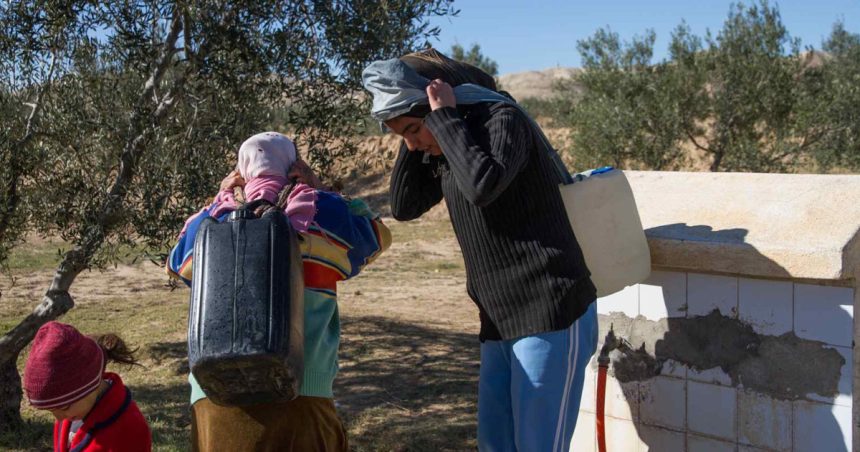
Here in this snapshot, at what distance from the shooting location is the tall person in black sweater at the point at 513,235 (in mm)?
2697

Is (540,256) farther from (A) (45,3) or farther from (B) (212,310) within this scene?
(A) (45,3)

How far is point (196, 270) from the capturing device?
2527 mm

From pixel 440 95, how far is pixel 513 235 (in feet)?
1.70

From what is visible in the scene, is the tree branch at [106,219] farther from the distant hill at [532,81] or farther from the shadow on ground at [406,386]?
the distant hill at [532,81]

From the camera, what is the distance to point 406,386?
23.1 feet

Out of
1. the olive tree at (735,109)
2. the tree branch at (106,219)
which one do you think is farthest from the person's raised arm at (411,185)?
the olive tree at (735,109)

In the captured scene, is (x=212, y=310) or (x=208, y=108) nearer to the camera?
(x=212, y=310)

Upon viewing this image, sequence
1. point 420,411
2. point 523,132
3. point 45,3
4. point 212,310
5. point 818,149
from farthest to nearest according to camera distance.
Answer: point 818,149
point 420,411
point 45,3
point 523,132
point 212,310

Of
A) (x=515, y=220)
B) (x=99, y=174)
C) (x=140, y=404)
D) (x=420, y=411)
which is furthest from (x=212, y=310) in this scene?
(x=140, y=404)

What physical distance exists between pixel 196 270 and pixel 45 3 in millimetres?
3210

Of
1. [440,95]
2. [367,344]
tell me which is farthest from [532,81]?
[440,95]

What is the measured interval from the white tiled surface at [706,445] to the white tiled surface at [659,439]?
0.13 ft

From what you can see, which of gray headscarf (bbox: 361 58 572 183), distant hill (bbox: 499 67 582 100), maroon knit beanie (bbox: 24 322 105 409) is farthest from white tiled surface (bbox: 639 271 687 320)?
distant hill (bbox: 499 67 582 100)

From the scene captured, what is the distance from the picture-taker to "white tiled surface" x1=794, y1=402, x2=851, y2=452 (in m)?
2.93
